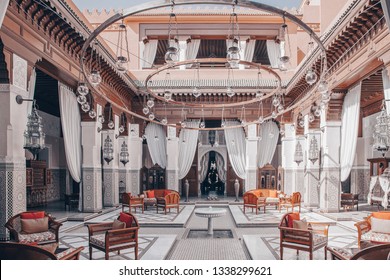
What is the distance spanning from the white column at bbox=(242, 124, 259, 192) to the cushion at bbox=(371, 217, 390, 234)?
4.44m

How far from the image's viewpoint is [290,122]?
802 cm

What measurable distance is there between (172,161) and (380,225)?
5.32 meters

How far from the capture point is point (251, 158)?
816 cm

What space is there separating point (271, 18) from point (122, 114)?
166 inches

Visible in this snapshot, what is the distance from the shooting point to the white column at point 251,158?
8.09m

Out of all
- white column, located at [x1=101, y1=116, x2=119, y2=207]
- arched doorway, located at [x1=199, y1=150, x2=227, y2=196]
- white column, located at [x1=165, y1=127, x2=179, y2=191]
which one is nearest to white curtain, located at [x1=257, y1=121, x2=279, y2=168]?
arched doorway, located at [x1=199, y1=150, x2=227, y2=196]

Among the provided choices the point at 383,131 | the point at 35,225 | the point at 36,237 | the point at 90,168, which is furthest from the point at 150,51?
the point at 383,131

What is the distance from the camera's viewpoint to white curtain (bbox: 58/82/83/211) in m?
5.05

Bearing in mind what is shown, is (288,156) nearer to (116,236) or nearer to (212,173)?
(212,173)

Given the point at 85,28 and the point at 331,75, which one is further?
the point at 331,75

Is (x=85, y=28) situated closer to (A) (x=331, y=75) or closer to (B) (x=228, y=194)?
(A) (x=331, y=75)
